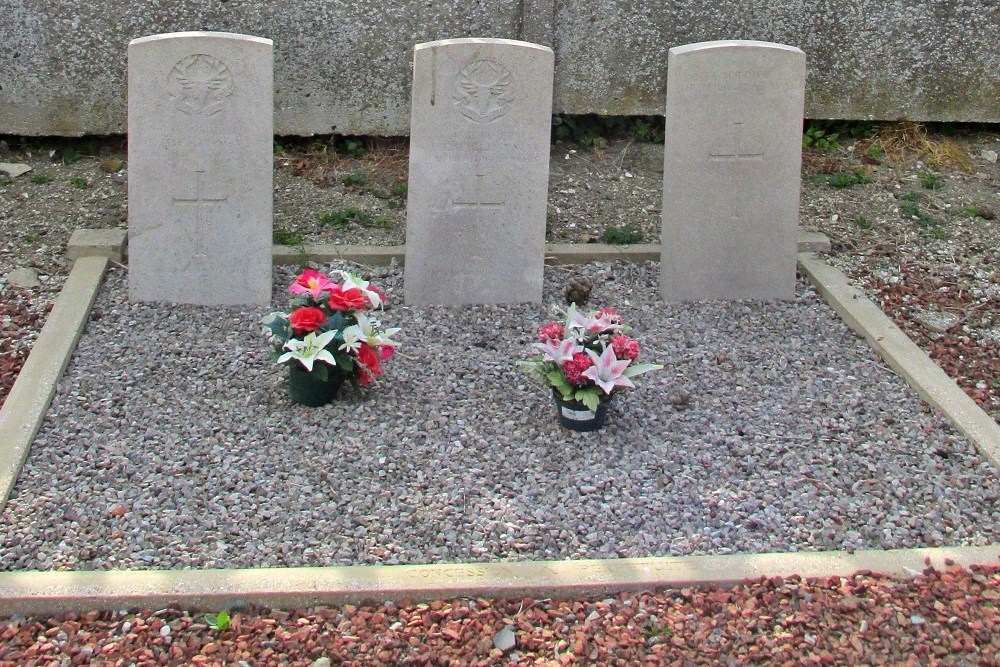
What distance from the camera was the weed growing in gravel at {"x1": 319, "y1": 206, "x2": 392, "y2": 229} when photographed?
5777 millimetres

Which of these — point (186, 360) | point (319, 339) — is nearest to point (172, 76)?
point (186, 360)

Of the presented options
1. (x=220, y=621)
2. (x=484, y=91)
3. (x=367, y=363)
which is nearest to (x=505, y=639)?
(x=220, y=621)

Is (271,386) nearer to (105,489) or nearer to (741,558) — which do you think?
(105,489)

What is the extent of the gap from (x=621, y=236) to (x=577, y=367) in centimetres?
203

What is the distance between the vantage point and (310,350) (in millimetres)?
3861

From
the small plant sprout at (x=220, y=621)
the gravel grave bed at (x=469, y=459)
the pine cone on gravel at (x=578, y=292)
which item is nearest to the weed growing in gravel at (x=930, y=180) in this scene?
the gravel grave bed at (x=469, y=459)

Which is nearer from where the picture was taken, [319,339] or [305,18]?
[319,339]

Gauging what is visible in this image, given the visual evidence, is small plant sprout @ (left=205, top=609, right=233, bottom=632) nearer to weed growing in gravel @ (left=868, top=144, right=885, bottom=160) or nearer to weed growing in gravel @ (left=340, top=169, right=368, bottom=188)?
weed growing in gravel @ (left=340, top=169, right=368, bottom=188)

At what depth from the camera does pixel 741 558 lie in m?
3.24

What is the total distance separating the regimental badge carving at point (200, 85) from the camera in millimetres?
4680

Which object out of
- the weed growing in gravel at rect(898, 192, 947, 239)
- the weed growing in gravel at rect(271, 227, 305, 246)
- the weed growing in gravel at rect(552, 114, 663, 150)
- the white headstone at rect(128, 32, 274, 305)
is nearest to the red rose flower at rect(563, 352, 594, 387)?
the white headstone at rect(128, 32, 274, 305)

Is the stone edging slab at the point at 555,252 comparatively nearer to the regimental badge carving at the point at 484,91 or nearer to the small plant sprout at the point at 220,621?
the regimental badge carving at the point at 484,91

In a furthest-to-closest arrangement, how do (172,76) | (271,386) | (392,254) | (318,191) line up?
(318,191), (392,254), (172,76), (271,386)

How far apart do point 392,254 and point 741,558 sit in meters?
2.64
